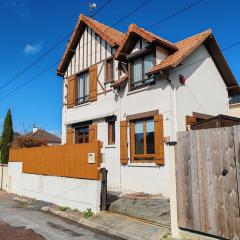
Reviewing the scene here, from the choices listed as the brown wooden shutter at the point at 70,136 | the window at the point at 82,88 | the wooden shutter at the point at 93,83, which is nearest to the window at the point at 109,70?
the wooden shutter at the point at 93,83

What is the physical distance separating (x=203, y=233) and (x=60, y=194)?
7650 mm

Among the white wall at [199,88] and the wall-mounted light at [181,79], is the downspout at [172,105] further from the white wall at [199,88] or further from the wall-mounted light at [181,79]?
the wall-mounted light at [181,79]

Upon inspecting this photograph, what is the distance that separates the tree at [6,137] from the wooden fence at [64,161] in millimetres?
7656

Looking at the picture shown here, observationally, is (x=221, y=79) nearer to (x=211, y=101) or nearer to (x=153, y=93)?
A: (x=211, y=101)

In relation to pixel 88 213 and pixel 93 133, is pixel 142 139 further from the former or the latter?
pixel 88 213

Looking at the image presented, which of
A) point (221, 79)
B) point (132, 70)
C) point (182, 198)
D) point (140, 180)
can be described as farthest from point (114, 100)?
point (182, 198)

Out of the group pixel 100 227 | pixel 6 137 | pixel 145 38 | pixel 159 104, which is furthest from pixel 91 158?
pixel 6 137

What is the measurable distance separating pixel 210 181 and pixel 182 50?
7.99 m

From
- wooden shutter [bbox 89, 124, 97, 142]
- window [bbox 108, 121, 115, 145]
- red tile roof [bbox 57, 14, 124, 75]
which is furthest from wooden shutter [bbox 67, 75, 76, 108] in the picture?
window [bbox 108, 121, 115, 145]

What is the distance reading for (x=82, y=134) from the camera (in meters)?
18.1

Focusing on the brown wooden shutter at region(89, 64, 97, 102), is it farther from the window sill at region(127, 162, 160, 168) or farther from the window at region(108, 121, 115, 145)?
the window sill at region(127, 162, 160, 168)

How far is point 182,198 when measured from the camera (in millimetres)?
7656

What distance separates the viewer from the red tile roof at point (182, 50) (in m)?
12.8

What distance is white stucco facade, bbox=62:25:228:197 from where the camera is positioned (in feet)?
42.8
